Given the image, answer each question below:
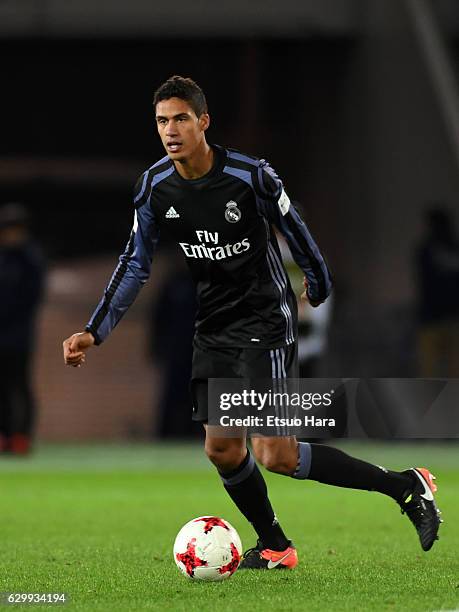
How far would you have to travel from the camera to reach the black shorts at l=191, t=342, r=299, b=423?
19.9 feet

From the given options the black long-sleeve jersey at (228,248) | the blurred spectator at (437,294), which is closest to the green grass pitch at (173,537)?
the black long-sleeve jersey at (228,248)

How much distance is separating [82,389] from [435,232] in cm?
587

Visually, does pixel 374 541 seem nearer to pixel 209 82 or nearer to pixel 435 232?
pixel 435 232

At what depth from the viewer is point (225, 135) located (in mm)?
19969

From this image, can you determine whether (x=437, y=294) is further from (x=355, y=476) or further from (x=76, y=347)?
(x=76, y=347)

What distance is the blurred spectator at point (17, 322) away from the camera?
1343cm

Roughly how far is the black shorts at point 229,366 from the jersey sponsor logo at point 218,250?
39cm

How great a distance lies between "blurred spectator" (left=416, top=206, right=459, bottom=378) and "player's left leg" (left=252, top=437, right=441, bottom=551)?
29.0ft

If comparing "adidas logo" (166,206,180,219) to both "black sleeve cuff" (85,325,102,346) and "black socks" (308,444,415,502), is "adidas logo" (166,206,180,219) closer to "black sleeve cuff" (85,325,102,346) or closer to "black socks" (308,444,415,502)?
"black sleeve cuff" (85,325,102,346)

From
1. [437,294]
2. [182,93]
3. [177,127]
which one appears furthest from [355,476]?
[437,294]

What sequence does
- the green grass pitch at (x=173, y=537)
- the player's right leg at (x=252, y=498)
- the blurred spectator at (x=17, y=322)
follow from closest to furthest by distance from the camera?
the green grass pitch at (x=173, y=537) < the player's right leg at (x=252, y=498) < the blurred spectator at (x=17, y=322)

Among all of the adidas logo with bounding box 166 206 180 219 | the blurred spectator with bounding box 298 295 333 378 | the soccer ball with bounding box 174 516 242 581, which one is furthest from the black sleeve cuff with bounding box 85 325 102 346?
the blurred spectator with bounding box 298 295 333 378

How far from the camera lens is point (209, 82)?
2000 cm

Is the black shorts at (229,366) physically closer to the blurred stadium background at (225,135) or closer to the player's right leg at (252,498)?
the player's right leg at (252,498)
